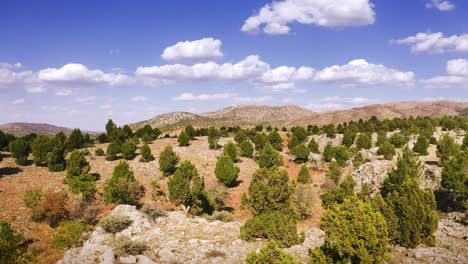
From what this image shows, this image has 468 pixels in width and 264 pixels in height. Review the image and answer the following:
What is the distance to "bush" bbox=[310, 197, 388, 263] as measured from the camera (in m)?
14.0

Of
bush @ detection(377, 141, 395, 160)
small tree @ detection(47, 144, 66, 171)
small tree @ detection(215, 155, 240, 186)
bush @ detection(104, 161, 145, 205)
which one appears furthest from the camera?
bush @ detection(377, 141, 395, 160)

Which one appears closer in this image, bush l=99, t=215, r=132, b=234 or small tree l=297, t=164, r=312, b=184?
bush l=99, t=215, r=132, b=234

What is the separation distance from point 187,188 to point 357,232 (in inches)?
689

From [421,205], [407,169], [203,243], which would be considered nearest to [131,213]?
[203,243]

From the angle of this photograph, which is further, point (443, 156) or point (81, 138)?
point (81, 138)

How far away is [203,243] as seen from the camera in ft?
67.6

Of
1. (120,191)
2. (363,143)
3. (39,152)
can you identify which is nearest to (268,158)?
(363,143)

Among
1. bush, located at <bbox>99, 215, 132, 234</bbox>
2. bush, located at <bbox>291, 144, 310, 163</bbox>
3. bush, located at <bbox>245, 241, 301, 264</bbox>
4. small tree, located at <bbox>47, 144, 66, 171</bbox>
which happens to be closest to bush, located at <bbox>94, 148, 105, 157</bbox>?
small tree, located at <bbox>47, 144, 66, 171</bbox>

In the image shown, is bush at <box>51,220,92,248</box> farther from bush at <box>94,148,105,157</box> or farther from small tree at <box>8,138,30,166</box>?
bush at <box>94,148,105,157</box>

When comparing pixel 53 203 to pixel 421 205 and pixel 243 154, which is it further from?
pixel 243 154

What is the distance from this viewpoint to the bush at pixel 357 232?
14.0 metres

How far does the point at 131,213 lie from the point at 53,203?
866 centimetres

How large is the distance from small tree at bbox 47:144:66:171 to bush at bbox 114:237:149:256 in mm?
29585

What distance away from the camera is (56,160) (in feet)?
143
